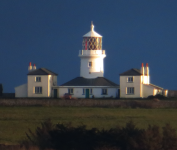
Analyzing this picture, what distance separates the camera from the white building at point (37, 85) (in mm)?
60688

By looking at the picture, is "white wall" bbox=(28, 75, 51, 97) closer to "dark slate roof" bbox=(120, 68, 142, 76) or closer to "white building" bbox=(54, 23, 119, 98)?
"white building" bbox=(54, 23, 119, 98)

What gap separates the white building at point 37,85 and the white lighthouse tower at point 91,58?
3642mm

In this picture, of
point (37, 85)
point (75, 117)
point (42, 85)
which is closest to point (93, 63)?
point (42, 85)

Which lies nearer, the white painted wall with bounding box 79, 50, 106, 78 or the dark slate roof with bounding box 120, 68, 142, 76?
the dark slate roof with bounding box 120, 68, 142, 76

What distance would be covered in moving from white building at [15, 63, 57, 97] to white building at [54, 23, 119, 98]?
1.12 meters

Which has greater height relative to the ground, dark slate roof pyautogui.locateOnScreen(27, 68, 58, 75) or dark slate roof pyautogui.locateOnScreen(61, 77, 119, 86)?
dark slate roof pyautogui.locateOnScreen(27, 68, 58, 75)

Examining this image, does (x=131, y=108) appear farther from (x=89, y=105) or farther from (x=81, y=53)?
(x=81, y=53)

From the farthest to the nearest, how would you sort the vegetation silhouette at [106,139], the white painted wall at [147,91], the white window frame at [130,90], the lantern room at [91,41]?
the lantern room at [91,41] → the white painted wall at [147,91] → the white window frame at [130,90] → the vegetation silhouette at [106,139]

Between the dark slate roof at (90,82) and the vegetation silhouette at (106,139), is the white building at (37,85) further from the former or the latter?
the vegetation silhouette at (106,139)

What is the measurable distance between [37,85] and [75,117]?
26448 millimetres

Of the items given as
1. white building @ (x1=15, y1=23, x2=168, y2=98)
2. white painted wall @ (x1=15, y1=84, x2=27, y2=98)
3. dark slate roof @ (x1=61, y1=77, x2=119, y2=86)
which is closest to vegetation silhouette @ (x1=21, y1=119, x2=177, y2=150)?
white building @ (x1=15, y1=23, x2=168, y2=98)

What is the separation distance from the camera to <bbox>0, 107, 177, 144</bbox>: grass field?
94.1 feet

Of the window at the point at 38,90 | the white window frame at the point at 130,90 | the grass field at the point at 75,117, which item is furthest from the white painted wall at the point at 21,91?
the grass field at the point at 75,117

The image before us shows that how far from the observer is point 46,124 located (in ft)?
73.6
